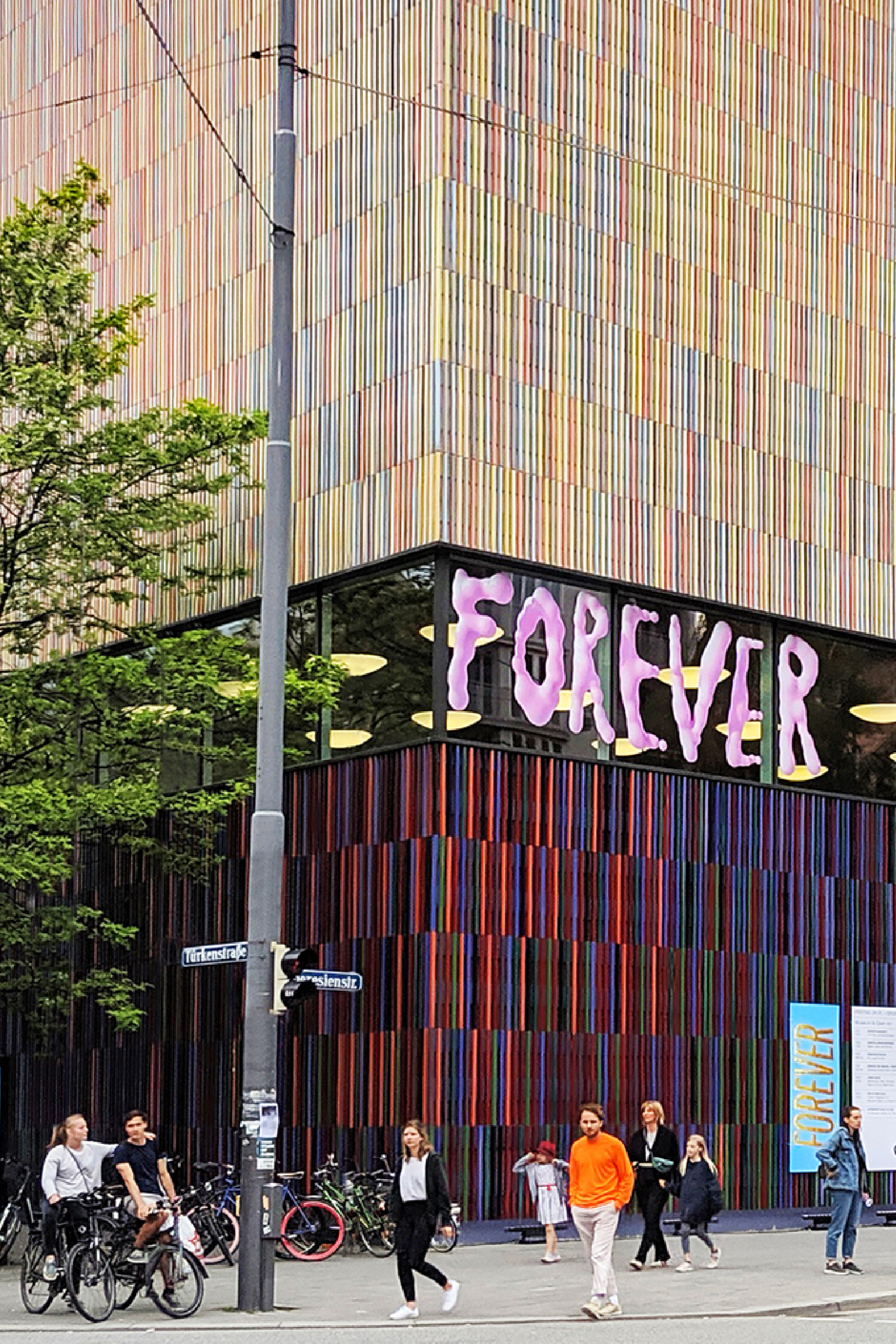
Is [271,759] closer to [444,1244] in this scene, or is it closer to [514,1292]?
[514,1292]

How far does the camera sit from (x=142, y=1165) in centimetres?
1808

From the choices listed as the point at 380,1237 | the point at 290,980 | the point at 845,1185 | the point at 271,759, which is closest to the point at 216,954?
the point at 290,980

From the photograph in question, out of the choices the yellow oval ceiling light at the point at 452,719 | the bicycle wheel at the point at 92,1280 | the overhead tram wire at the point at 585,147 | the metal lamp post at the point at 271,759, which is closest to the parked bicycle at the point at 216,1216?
the bicycle wheel at the point at 92,1280

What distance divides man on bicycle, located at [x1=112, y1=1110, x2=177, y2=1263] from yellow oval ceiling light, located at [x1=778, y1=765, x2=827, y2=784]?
38.3ft

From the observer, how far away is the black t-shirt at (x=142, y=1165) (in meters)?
18.0

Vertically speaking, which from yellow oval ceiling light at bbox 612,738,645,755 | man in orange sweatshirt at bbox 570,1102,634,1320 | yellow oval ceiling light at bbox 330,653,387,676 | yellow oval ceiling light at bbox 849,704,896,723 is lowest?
man in orange sweatshirt at bbox 570,1102,634,1320

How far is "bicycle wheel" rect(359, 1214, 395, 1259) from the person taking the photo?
22047 mm

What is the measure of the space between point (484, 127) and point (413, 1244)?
1404 cm

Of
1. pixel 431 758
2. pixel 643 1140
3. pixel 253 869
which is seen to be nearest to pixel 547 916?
pixel 431 758

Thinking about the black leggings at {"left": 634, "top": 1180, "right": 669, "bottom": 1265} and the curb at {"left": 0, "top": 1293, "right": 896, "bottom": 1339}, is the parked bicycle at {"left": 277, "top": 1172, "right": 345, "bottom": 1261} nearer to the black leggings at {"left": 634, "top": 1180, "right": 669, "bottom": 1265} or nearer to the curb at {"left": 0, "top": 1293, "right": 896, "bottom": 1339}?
the black leggings at {"left": 634, "top": 1180, "right": 669, "bottom": 1265}

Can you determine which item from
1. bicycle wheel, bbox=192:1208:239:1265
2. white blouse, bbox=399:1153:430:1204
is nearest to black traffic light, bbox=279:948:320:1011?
white blouse, bbox=399:1153:430:1204

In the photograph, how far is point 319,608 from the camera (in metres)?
A: 25.7

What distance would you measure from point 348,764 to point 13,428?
223 inches

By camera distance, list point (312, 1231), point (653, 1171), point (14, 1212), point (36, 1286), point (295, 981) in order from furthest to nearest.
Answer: point (312, 1231)
point (14, 1212)
point (653, 1171)
point (36, 1286)
point (295, 981)
